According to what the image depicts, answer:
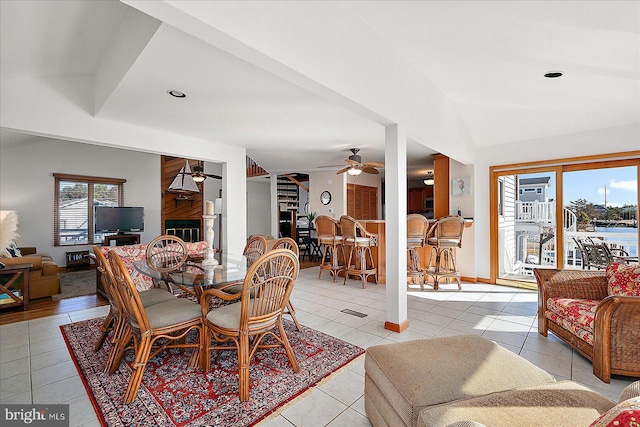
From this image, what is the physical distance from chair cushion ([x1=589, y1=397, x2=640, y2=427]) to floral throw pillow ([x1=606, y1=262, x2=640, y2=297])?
2.46m

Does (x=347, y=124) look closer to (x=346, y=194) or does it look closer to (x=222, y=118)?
(x=222, y=118)

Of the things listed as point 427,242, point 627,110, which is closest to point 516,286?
point 427,242

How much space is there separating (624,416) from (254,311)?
1863 mm

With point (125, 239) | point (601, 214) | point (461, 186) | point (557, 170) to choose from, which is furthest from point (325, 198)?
point (601, 214)

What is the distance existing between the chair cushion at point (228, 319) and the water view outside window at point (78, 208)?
281 inches

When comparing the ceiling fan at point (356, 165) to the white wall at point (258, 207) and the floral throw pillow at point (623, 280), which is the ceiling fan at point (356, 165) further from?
the white wall at point (258, 207)

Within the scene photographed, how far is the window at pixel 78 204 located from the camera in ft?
22.9

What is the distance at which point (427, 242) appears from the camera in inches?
199

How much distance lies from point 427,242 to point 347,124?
8.05ft

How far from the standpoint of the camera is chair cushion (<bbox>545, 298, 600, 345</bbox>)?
233 cm

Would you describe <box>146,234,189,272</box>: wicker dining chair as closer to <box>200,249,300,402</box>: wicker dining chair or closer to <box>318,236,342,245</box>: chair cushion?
<box>200,249,300,402</box>: wicker dining chair

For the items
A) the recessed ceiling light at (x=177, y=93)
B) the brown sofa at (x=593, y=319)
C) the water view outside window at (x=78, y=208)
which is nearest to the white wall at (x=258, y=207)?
the water view outside window at (x=78, y=208)

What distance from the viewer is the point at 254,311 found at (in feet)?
6.90

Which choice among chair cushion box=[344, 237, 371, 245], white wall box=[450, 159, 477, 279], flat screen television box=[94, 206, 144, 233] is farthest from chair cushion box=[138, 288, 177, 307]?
flat screen television box=[94, 206, 144, 233]
